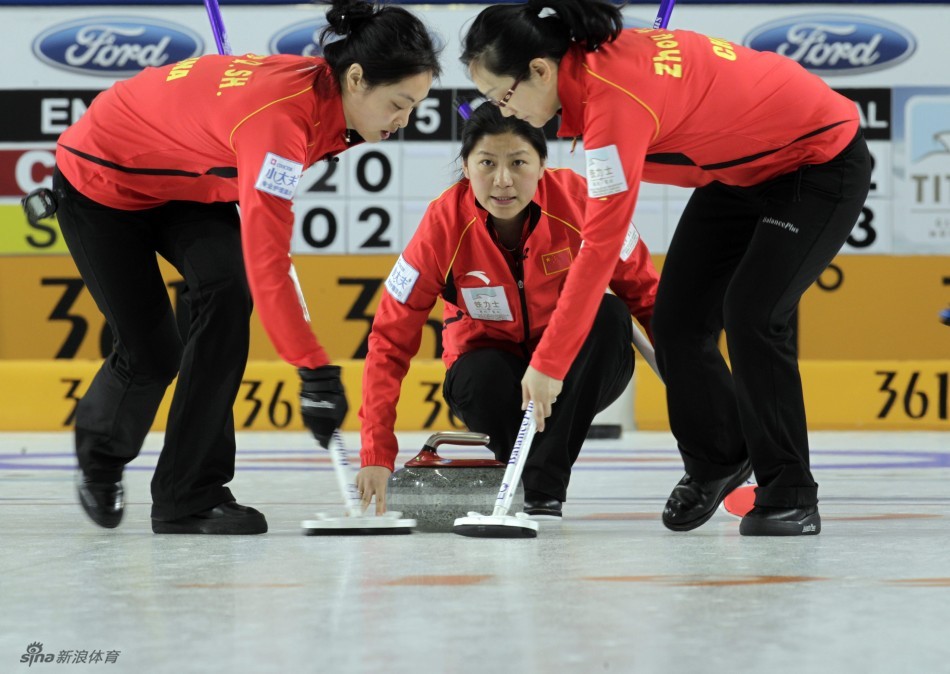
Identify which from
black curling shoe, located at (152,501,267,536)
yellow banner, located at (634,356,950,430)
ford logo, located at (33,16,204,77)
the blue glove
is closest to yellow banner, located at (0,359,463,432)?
yellow banner, located at (634,356,950,430)

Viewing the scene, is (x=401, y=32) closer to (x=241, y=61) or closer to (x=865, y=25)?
(x=241, y=61)

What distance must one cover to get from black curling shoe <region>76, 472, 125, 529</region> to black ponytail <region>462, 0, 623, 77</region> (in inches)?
48.6

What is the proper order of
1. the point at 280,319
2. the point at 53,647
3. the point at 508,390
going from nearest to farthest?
the point at 53,647, the point at 280,319, the point at 508,390

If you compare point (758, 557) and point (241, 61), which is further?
point (241, 61)

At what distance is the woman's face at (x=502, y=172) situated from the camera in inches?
113

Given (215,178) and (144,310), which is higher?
(215,178)

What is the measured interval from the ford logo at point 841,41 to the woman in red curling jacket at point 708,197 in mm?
5016

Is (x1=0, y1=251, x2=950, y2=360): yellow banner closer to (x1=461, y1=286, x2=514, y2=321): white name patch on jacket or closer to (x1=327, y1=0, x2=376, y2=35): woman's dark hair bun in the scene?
(x1=461, y1=286, x2=514, y2=321): white name patch on jacket

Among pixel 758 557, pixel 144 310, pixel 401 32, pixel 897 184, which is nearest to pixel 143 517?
pixel 144 310

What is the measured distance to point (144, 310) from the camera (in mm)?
2826

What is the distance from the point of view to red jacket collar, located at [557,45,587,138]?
2.40m

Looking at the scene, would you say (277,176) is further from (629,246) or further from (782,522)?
(782,522)

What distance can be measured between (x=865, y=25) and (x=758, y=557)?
238 inches

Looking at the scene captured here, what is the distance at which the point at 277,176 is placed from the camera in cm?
238
